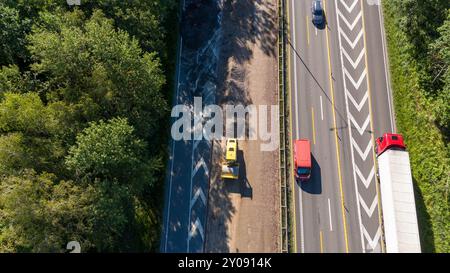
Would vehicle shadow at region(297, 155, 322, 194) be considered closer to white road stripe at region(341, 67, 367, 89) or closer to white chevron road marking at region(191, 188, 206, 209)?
white chevron road marking at region(191, 188, 206, 209)

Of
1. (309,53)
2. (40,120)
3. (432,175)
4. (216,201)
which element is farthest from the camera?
(309,53)

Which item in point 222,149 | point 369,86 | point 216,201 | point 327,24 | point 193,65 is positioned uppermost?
point 327,24

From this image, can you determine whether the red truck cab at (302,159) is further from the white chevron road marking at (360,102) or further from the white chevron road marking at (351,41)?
the white chevron road marking at (351,41)

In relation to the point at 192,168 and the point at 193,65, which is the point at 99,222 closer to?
the point at 192,168

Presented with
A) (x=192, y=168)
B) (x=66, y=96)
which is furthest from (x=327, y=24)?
(x=66, y=96)

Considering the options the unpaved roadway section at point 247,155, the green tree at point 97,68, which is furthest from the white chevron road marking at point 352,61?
the green tree at point 97,68

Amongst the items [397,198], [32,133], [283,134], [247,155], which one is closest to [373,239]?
[397,198]

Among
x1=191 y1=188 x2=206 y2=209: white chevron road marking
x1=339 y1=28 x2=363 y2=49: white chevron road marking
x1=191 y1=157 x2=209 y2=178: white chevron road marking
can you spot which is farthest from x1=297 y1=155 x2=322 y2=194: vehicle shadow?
x1=339 y1=28 x2=363 y2=49: white chevron road marking

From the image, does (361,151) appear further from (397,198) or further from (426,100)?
(426,100)
